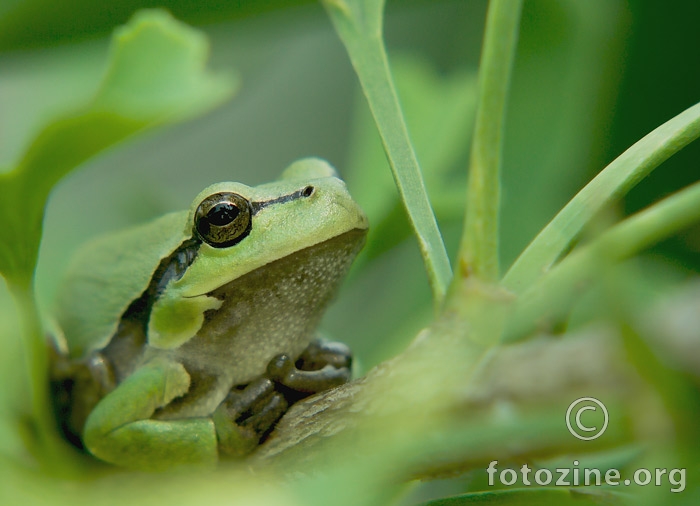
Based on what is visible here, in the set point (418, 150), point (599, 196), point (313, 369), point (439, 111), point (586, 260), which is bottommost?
point (586, 260)

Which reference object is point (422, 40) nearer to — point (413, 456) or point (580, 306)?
point (580, 306)

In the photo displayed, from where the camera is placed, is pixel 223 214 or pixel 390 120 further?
pixel 223 214

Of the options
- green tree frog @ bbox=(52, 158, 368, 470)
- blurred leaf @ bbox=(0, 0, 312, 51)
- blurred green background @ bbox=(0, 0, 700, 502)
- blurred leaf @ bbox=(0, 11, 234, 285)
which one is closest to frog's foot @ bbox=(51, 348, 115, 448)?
green tree frog @ bbox=(52, 158, 368, 470)

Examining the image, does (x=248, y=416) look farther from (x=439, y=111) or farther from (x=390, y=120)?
(x=439, y=111)

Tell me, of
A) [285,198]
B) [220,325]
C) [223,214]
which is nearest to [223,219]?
[223,214]

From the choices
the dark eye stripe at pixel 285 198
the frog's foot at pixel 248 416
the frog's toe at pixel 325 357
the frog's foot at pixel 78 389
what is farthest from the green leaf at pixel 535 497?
the frog's foot at pixel 78 389

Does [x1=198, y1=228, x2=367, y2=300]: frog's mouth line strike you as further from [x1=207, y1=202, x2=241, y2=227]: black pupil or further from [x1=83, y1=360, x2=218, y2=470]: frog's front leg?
[x1=83, y1=360, x2=218, y2=470]: frog's front leg
